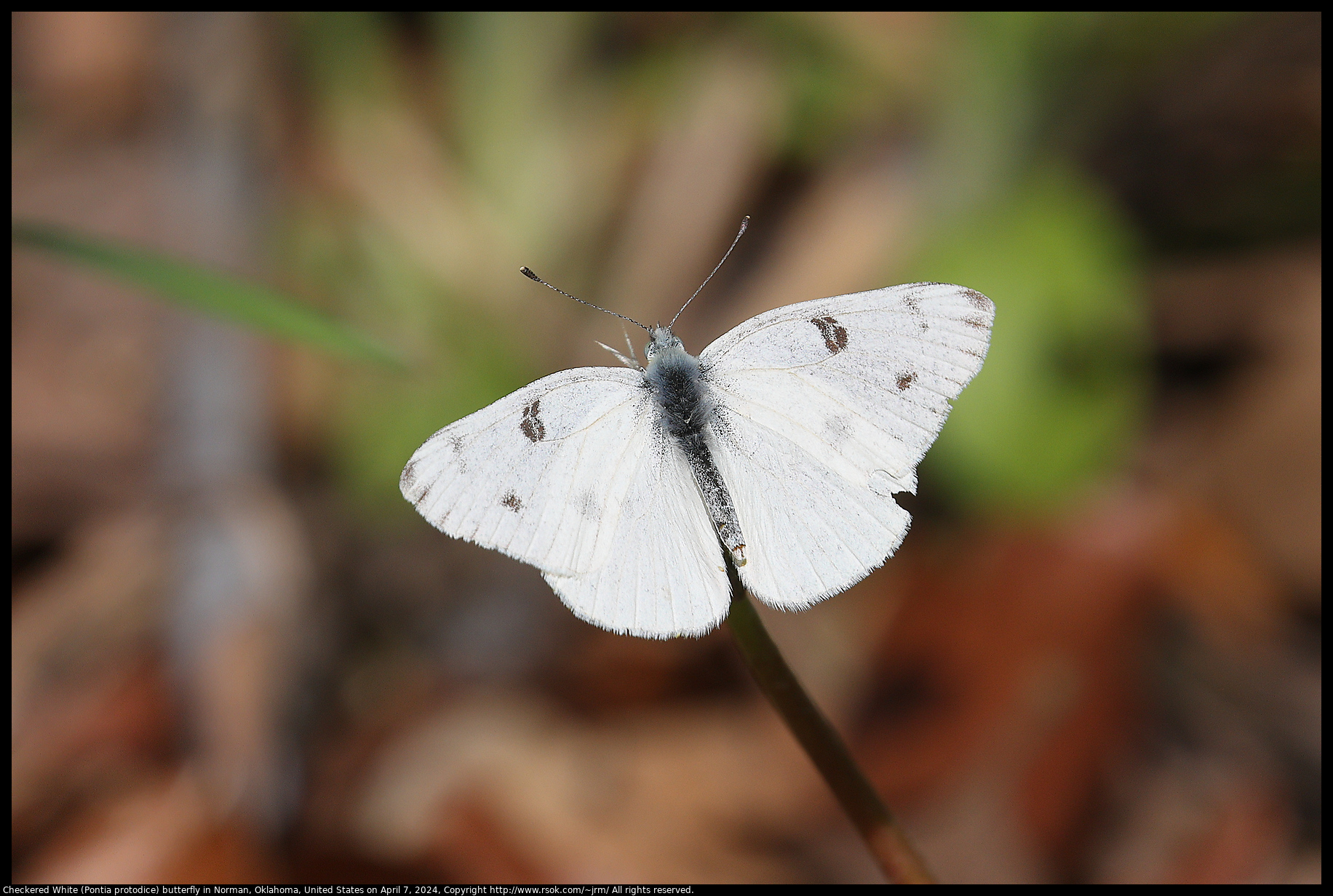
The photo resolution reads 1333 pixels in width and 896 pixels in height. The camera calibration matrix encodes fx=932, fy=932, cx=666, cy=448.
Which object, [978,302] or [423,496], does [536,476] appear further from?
[978,302]

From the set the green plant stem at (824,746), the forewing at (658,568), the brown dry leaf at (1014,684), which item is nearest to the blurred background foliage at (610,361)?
the brown dry leaf at (1014,684)

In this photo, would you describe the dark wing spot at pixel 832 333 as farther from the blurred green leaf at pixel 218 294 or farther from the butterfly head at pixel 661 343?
the blurred green leaf at pixel 218 294

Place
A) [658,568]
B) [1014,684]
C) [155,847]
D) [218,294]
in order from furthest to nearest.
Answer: [1014,684]
[155,847]
[658,568]
[218,294]

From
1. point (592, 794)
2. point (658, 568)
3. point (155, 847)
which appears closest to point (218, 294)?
point (658, 568)

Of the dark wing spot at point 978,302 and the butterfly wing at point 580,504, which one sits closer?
the butterfly wing at point 580,504

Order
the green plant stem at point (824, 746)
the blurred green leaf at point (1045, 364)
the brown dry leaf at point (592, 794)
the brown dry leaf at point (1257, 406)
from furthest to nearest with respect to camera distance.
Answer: the blurred green leaf at point (1045, 364) → the brown dry leaf at point (1257, 406) → the brown dry leaf at point (592, 794) → the green plant stem at point (824, 746)

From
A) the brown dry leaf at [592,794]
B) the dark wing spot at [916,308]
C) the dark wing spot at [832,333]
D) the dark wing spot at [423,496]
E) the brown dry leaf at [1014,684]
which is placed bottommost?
the brown dry leaf at [592,794]

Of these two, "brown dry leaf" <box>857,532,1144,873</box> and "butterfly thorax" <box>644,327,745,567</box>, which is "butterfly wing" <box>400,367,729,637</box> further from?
"brown dry leaf" <box>857,532,1144,873</box>

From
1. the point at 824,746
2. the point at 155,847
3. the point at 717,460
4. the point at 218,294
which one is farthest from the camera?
the point at 155,847
